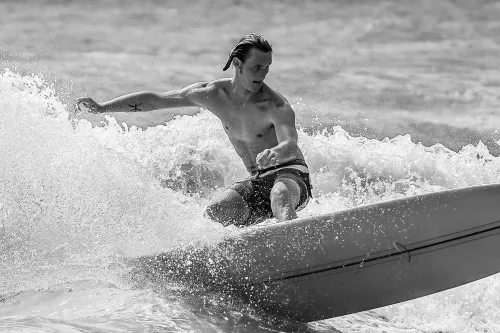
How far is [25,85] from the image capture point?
5836mm

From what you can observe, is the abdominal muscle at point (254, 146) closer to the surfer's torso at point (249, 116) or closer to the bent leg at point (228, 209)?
the surfer's torso at point (249, 116)

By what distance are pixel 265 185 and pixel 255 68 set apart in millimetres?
976

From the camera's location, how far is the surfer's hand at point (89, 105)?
5.05 m

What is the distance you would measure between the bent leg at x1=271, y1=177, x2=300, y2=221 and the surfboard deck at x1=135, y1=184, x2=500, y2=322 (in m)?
0.27

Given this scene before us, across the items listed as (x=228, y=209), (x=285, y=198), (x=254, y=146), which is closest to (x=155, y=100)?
(x=254, y=146)

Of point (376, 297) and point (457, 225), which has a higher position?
point (457, 225)

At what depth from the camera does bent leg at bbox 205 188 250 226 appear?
4824mm

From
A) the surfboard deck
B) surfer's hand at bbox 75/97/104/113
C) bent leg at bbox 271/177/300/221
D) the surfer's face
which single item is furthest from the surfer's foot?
surfer's hand at bbox 75/97/104/113

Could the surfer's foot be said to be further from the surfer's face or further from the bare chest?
the surfer's face

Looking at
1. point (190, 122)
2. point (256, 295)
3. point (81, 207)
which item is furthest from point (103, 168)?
point (190, 122)

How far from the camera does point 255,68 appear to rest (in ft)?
15.5

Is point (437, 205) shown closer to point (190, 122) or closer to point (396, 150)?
point (190, 122)

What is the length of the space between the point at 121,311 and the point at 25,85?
2908 mm

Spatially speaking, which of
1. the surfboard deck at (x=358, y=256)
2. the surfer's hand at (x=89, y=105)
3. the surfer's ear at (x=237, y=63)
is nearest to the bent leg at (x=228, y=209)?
the surfboard deck at (x=358, y=256)
